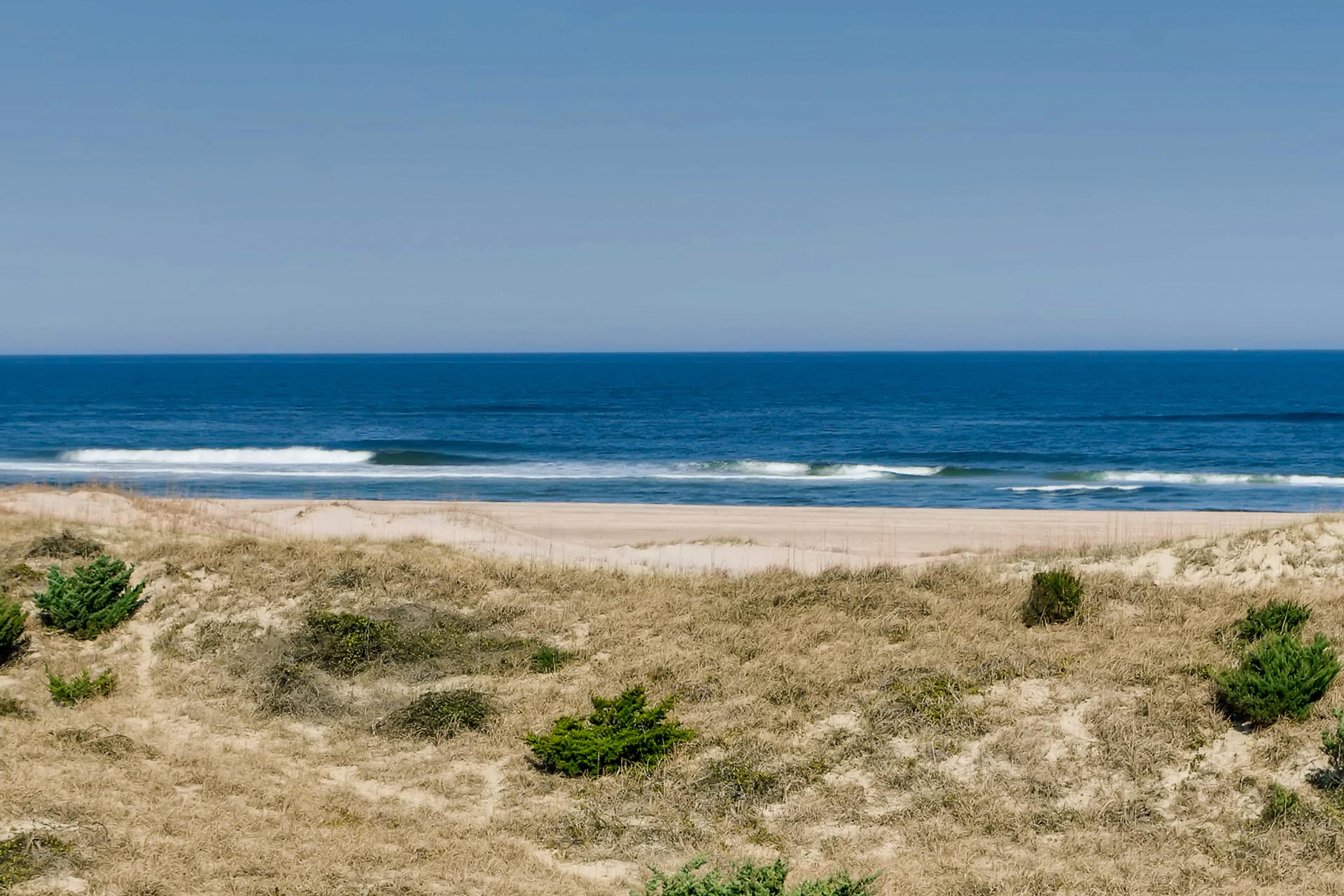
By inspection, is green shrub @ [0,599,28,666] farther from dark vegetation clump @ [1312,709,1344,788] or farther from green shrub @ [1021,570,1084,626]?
dark vegetation clump @ [1312,709,1344,788]

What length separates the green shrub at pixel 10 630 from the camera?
15.1 m

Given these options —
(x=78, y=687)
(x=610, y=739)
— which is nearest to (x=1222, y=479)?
(x=610, y=739)

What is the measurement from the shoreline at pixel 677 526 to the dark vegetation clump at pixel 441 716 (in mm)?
7162

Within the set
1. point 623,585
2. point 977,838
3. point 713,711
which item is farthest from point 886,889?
point 623,585

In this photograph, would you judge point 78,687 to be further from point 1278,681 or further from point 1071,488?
point 1071,488

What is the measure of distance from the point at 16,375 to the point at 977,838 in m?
212

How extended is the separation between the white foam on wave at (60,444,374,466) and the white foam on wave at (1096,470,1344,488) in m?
35.4

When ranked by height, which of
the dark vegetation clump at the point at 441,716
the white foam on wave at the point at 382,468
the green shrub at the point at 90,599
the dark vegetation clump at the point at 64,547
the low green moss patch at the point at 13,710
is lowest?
the white foam on wave at the point at 382,468

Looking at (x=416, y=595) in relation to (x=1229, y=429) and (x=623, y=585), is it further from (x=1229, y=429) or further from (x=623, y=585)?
(x=1229, y=429)

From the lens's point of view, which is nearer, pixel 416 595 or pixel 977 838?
pixel 977 838

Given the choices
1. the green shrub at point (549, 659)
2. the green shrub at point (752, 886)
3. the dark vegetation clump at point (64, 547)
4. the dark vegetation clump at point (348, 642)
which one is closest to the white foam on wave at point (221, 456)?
the dark vegetation clump at point (64, 547)

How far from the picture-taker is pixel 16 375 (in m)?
188

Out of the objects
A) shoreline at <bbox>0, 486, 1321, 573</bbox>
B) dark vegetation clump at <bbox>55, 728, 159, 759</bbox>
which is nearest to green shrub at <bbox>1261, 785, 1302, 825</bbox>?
shoreline at <bbox>0, 486, 1321, 573</bbox>

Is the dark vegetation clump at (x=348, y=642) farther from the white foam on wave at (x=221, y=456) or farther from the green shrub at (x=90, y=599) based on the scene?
the white foam on wave at (x=221, y=456)
